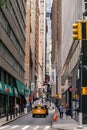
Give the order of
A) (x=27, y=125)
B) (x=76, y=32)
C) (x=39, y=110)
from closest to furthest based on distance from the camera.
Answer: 1. (x=76, y=32)
2. (x=27, y=125)
3. (x=39, y=110)

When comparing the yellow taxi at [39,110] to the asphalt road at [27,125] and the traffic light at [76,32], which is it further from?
the traffic light at [76,32]

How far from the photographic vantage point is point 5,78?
5484 centimetres

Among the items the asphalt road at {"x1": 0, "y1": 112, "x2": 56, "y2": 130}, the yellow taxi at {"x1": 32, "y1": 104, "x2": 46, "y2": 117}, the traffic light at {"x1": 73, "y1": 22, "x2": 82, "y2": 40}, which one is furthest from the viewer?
the yellow taxi at {"x1": 32, "y1": 104, "x2": 46, "y2": 117}

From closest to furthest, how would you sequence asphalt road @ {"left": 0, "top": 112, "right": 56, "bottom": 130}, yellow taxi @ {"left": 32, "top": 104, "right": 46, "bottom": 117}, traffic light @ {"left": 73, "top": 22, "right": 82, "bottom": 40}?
traffic light @ {"left": 73, "top": 22, "right": 82, "bottom": 40}
asphalt road @ {"left": 0, "top": 112, "right": 56, "bottom": 130}
yellow taxi @ {"left": 32, "top": 104, "right": 46, "bottom": 117}

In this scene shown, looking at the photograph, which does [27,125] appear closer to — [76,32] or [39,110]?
[76,32]

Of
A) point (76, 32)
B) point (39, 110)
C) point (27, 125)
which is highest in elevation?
point (76, 32)

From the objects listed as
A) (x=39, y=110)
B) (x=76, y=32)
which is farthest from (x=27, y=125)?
(x=39, y=110)

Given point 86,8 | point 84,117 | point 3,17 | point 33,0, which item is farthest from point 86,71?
point 33,0

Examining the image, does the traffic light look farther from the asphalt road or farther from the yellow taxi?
the yellow taxi

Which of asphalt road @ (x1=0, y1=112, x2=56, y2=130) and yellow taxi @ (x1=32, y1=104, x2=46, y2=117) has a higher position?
yellow taxi @ (x1=32, y1=104, x2=46, y2=117)

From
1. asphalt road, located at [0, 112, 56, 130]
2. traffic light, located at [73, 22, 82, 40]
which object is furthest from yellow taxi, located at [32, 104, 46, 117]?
traffic light, located at [73, 22, 82, 40]

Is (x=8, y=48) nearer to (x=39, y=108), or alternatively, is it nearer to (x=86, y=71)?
(x=39, y=108)

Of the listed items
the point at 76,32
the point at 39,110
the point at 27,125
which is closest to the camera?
the point at 76,32

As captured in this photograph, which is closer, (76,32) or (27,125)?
(76,32)
